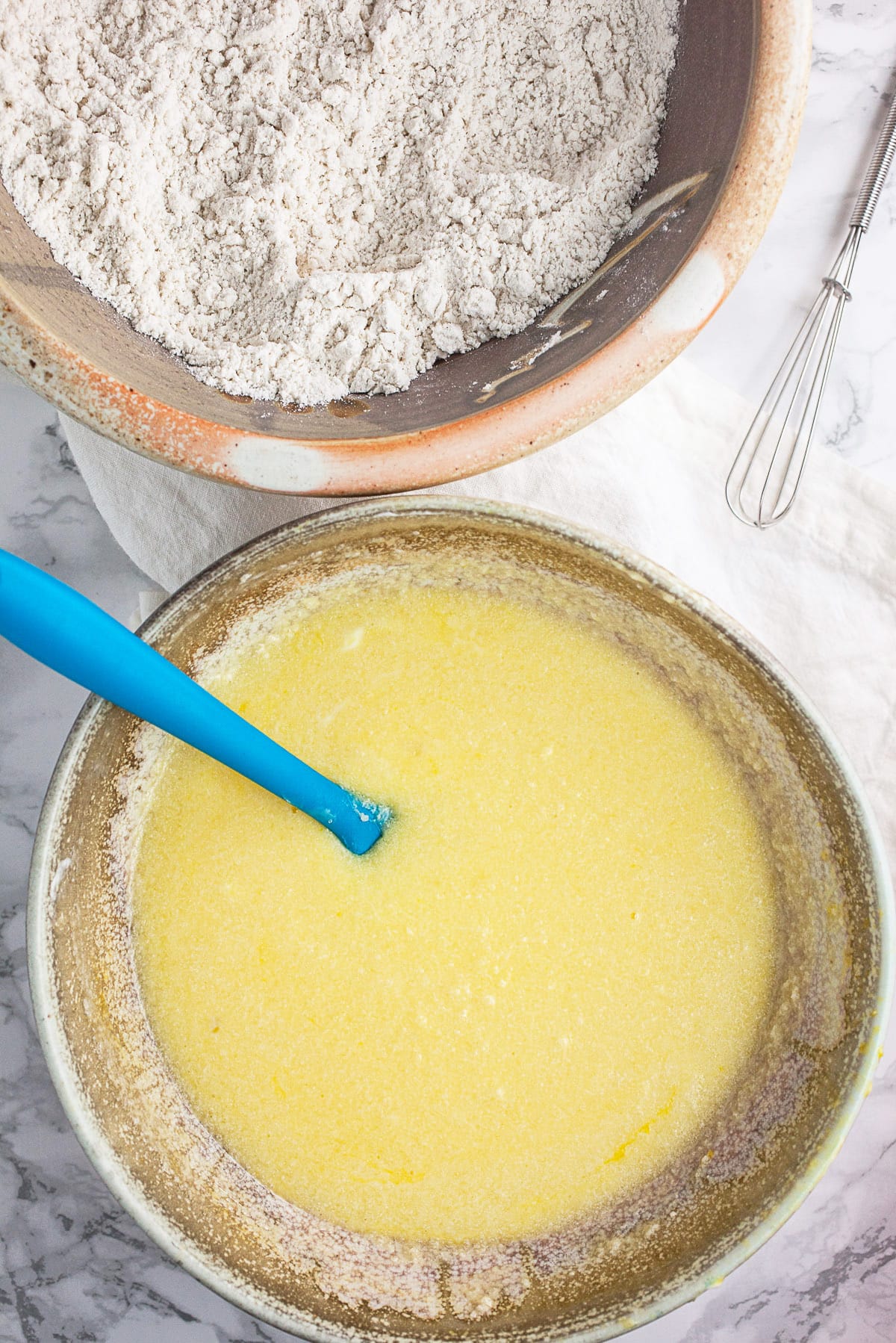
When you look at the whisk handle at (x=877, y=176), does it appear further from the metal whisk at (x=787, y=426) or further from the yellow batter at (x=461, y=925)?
the yellow batter at (x=461, y=925)

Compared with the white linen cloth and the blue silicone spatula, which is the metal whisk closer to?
the white linen cloth

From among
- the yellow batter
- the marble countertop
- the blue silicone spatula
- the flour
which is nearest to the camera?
the blue silicone spatula

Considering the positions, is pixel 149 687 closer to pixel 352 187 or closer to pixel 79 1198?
pixel 352 187

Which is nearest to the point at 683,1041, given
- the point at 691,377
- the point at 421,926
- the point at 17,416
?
the point at 421,926

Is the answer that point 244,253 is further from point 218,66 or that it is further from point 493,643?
point 493,643

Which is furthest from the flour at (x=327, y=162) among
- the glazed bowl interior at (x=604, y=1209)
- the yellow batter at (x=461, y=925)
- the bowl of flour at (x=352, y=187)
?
the yellow batter at (x=461, y=925)

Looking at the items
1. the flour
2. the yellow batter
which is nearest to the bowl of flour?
the flour

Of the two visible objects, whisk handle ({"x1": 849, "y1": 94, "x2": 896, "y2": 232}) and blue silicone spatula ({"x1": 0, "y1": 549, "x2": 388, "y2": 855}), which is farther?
whisk handle ({"x1": 849, "y1": 94, "x2": 896, "y2": 232})
